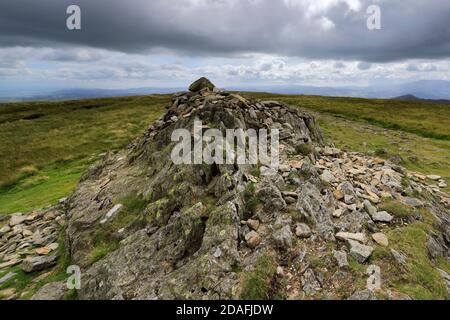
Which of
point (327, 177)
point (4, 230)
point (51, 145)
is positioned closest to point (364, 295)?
point (327, 177)

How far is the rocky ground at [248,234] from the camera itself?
10.8 metres

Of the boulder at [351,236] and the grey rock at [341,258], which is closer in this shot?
the grey rock at [341,258]

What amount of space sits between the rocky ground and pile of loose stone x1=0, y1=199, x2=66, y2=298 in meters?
0.10

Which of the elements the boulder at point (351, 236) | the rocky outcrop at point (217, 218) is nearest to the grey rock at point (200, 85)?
the rocky outcrop at point (217, 218)

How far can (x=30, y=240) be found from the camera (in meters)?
19.5

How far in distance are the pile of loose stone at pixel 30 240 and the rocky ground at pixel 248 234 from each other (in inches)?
4.0

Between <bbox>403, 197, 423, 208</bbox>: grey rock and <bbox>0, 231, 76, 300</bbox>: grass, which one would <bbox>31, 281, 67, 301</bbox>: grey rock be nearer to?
<bbox>0, 231, 76, 300</bbox>: grass

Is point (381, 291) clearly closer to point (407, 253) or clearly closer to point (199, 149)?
point (407, 253)

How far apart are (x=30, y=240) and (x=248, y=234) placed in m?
15.2

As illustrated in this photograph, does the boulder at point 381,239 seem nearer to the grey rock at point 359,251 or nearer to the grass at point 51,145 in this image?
the grey rock at point 359,251

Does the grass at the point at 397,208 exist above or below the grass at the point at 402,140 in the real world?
below
